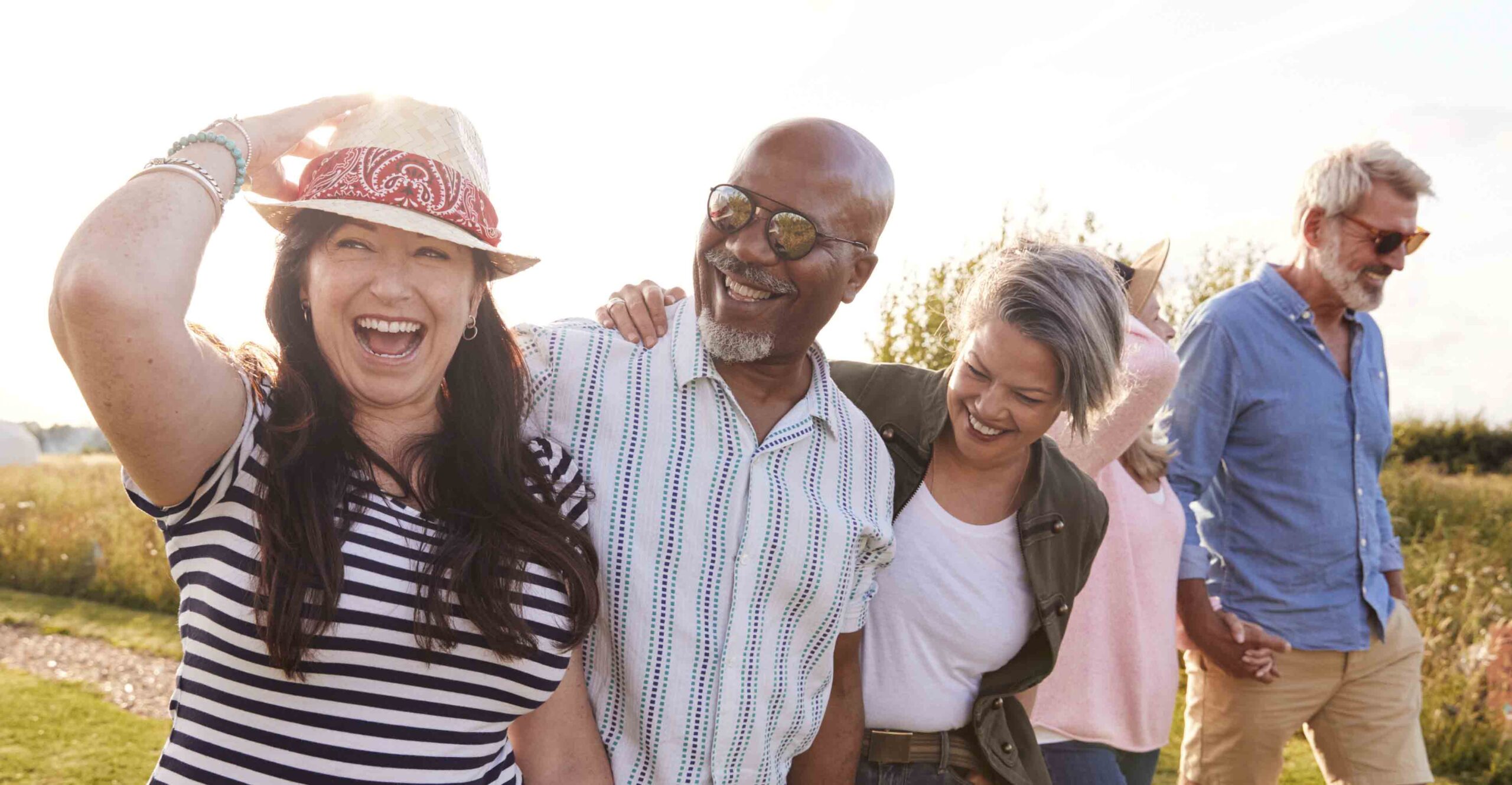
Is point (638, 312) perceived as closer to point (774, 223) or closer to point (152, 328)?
point (774, 223)

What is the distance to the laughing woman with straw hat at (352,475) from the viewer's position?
6.07 ft

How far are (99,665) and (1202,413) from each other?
828cm

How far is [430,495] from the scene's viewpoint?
2236 mm

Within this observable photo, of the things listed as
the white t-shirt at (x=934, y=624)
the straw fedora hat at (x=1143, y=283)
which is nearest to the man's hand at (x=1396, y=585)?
the straw fedora hat at (x=1143, y=283)

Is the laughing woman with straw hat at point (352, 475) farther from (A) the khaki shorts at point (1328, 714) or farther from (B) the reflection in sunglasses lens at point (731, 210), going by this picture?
(A) the khaki shorts at point (1328, 714)

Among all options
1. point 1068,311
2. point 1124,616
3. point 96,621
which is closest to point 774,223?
point 1068,311

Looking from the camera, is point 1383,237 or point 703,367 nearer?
point 703,367

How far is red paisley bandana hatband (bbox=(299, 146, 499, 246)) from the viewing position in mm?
2158

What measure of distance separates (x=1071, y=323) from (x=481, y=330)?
1.62 m

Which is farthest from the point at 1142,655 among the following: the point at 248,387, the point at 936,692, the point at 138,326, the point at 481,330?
the point at 138,326

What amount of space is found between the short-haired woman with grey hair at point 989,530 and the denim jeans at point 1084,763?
1.12 feet

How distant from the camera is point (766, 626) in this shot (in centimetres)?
261

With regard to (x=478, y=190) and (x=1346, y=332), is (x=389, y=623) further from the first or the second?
(x=1346, y=332)

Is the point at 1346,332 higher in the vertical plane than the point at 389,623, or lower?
higher
